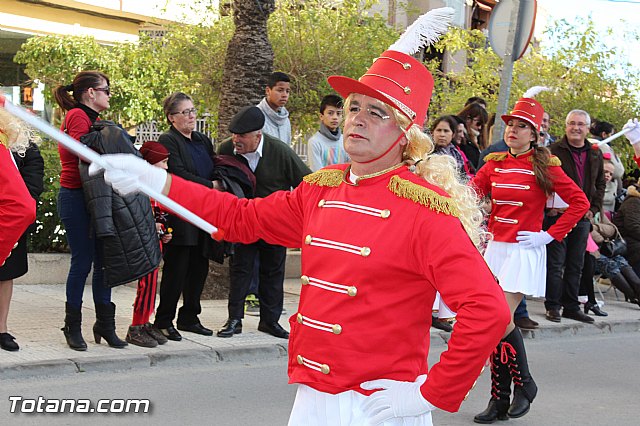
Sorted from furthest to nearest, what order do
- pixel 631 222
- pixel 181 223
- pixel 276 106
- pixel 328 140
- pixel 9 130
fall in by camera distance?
pixel 631 222 < pixel 328 140 < pixel 276 106 < pixel 181 223 < pixel 9 130

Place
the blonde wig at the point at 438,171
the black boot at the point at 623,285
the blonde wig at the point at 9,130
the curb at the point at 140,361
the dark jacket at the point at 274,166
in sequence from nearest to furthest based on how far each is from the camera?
1. the blonde wig at the point at 438,171
2. the blonde wig at the point at 9,130
3. the curb at the point at 140,361
4. the dark jacket at the point at 274,166
5. the black boot at the point at 623,285

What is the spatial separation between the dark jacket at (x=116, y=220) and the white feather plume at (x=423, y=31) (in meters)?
4.15

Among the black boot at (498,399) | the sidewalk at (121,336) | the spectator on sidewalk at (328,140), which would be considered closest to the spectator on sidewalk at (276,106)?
the spectator on sidewalk at (328,140)

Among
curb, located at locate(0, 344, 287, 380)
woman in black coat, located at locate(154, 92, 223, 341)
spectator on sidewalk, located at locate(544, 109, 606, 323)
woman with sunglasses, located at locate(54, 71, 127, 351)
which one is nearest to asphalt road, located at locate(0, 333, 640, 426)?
curb, located at locate(0, 344, 287, 380)

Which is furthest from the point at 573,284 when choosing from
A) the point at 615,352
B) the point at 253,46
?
the point at 253,46

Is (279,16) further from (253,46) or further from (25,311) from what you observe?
(25,311)

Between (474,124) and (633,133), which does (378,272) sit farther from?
(474,124)

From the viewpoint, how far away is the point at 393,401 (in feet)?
10.9

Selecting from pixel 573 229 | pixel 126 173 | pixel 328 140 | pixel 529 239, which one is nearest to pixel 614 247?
pixel 573 229

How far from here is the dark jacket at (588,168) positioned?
11508mm

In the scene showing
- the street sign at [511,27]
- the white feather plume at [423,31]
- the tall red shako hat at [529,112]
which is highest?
the street sign at [511,27]

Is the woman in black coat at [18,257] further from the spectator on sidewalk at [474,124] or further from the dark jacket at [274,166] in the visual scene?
the spectator on sidewalk at [474,124]

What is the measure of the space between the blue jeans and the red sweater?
73 millimetres

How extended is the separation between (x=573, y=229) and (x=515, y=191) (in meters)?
3.64
